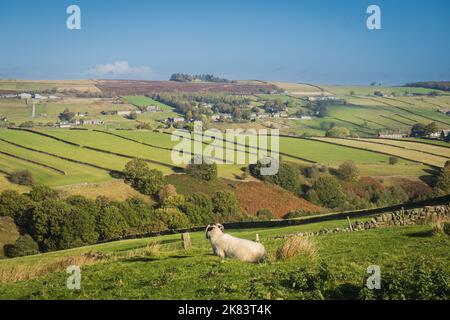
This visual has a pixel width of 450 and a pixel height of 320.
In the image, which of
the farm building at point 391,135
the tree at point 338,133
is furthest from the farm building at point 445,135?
the tree at point 338,133

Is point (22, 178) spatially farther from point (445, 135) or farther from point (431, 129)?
point (445, 135)

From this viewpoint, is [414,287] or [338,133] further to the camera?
[338,133]

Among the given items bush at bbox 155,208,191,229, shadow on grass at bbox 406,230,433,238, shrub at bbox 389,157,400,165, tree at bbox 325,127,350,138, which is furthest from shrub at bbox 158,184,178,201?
tree at bbox 325,127,350,138

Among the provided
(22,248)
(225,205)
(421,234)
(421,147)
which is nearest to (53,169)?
(225,205)

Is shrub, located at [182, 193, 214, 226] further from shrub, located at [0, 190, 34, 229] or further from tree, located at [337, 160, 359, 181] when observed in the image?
tree, located at [337, 160, 359, 181]
